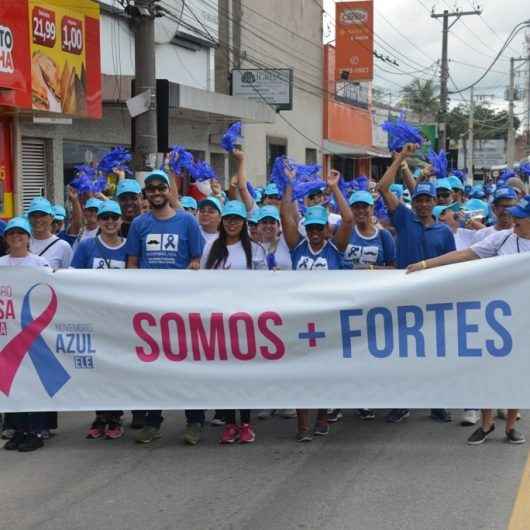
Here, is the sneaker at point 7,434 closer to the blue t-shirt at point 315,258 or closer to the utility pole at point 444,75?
the blue t-shirt at point 315,258

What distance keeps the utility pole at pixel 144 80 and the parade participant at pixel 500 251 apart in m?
5.99

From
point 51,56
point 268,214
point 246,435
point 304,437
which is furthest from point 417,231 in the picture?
point 51,56

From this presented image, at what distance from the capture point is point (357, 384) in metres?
6.05

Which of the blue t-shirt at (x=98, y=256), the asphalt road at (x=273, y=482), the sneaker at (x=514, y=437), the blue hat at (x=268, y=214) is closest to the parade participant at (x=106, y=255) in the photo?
the blue t-shirt at (x=98, y=256)

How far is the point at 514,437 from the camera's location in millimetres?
6285

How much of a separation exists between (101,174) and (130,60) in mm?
9635

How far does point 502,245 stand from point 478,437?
137 cm

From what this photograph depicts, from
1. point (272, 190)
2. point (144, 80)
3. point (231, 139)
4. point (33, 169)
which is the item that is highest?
point (144, 80)

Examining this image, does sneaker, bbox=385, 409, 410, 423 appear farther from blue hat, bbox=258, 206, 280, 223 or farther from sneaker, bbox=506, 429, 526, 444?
blue hat, bbox=258, 206, 280, 223

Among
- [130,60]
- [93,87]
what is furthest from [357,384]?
[130,60]

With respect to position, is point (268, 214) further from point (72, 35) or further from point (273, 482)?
point (72, 35)

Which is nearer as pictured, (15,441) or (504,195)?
(15,441)

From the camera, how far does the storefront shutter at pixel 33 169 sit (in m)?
15.7

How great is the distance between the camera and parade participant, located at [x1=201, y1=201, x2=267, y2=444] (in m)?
6.46
